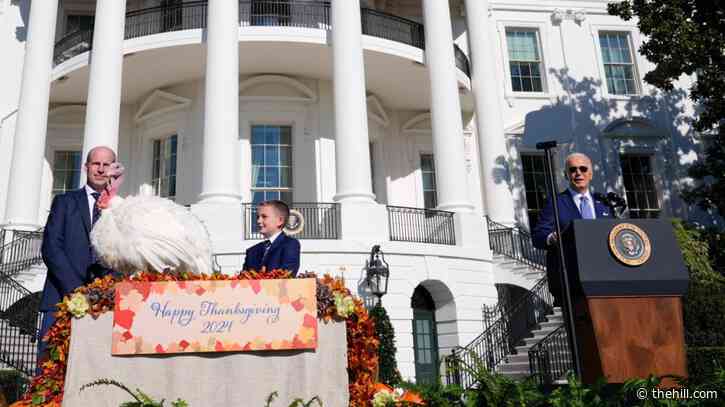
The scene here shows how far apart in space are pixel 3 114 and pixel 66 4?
14.3 ft

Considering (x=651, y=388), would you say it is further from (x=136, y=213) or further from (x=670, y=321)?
(x=136, y=213)

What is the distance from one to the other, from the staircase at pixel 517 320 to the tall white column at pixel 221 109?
663 centimetres

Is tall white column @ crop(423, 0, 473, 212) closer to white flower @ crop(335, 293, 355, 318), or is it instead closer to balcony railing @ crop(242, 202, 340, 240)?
balcony railing @ crop(242, 202, 340, 240)

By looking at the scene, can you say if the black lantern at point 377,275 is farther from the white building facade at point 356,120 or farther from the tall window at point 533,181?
the tall window at point 533,181

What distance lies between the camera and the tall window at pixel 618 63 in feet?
72.6

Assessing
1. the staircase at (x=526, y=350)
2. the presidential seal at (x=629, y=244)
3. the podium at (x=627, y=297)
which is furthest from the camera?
Result: the staircase at (x=526, y=350)

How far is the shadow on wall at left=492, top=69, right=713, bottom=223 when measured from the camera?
2102cm

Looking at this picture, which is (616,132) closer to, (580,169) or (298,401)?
(580,169)

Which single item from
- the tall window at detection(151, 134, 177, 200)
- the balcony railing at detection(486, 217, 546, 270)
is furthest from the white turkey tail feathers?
the tall window at detection(151, 134, 177, 200)

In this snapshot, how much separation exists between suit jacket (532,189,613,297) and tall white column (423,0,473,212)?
10905 millimetres

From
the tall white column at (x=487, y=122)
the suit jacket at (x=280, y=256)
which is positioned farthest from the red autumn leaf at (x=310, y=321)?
the tall white column at (x=487, y=122)

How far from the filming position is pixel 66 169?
62.5 feet

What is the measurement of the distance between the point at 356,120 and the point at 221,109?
3299 mm

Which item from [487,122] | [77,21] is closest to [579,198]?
[487,122]
